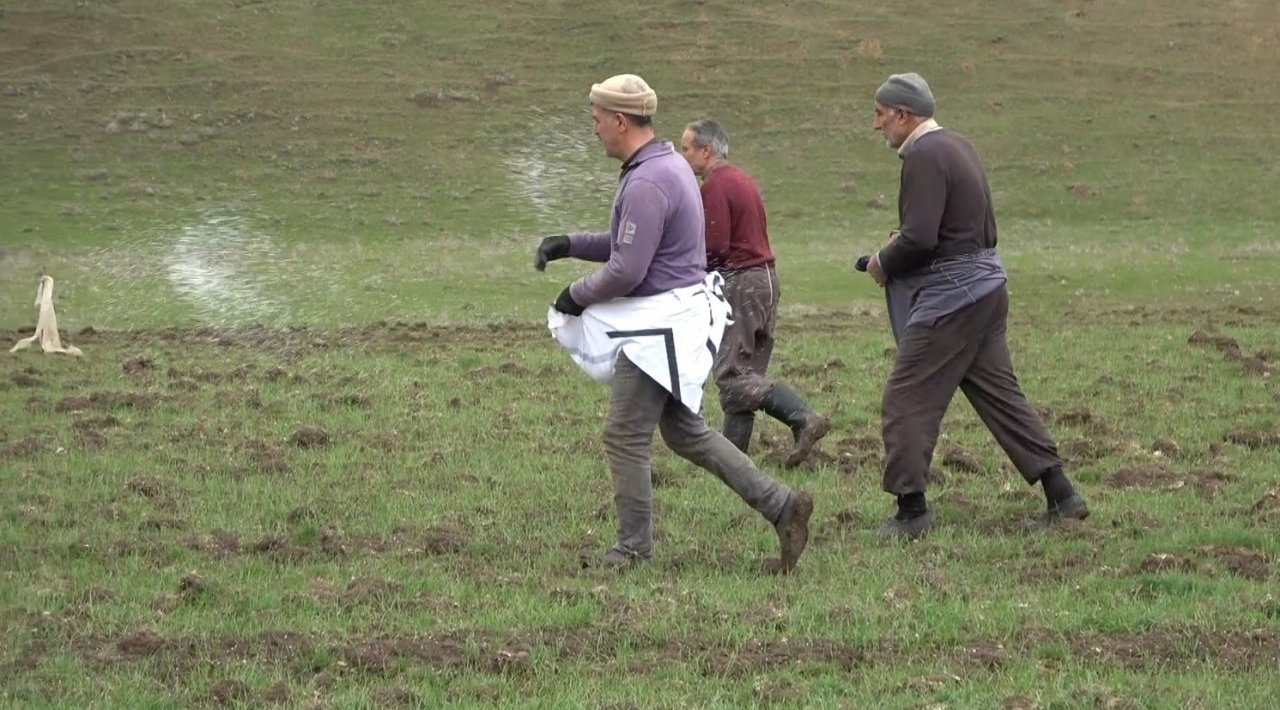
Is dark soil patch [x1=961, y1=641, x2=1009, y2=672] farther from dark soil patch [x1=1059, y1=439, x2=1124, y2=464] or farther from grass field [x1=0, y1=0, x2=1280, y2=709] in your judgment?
dark soil patch [x1=1059, y1=439, x2=1124, y2=464]

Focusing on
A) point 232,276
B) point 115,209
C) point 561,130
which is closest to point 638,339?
point 232,276

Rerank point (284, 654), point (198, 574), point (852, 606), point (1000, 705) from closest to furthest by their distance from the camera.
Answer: point (1000, 705)
point (284, 654)
point (852, 606)
point (198, 574)

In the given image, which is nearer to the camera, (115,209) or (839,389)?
(839,389)

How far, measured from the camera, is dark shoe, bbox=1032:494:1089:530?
28.3 feet

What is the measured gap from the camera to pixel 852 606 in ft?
22.8

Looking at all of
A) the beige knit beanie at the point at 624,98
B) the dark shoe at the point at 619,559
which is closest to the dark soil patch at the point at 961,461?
the dark shoe at the point at 619,559

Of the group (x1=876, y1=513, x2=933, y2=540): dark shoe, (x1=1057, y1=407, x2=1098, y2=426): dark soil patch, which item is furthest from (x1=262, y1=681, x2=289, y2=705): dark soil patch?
(x1=1057, y1=407, x2=1098, y2=426): dark soil patch

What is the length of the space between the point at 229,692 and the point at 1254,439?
23.7 feet

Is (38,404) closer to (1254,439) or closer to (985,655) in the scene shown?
(1254,439)

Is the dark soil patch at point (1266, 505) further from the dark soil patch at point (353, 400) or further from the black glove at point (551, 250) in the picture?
the dark soil patch at point (353, 400)

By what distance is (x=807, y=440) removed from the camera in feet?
34.1

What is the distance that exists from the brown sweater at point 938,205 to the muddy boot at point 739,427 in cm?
256

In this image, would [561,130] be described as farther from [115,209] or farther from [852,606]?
[852,606]

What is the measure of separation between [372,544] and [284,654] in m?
1.98
